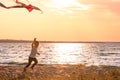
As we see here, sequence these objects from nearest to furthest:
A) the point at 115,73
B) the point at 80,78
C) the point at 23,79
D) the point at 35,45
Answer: the point at 80,78 → the point at 23,79 → the point at 115,73 → the point at 35,45

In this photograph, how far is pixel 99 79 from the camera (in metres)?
20.0

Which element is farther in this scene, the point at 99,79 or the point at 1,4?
the point at 99,79

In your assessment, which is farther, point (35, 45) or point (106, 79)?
point (35, 45)

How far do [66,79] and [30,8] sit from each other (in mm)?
6823

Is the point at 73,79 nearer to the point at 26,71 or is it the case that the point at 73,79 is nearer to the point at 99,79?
the point at 99,79

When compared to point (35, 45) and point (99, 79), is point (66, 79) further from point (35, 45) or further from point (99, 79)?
point (35, 45)

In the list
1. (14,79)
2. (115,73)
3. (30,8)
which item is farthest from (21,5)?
(115,73)

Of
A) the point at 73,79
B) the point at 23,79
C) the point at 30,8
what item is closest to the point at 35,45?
the point at 23,79

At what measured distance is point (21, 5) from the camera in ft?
47.4

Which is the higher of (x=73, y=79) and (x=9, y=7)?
(x=9, y=7)

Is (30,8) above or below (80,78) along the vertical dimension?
above

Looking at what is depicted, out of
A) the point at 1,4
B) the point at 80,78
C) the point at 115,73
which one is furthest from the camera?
the point at 115,73

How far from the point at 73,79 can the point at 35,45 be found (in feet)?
18.5

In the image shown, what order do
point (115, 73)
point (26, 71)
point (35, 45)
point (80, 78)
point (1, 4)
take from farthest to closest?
point (26, 71) → point (35, 45) → point (115, 73) → point (80, 78) → point (1, 4)
